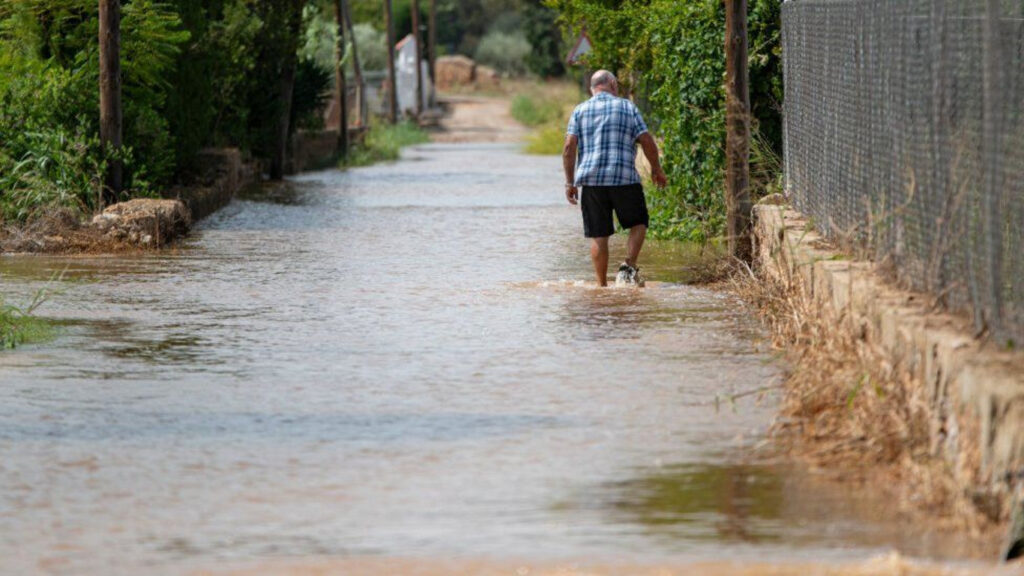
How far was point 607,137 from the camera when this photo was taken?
13.8m

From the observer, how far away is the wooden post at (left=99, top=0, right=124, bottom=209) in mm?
18109

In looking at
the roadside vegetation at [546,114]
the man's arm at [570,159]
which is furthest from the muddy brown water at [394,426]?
the roadside vegetation at [546,114]

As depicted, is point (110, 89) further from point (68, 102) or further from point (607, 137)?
point (607, 137)

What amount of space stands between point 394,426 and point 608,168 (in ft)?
19.0

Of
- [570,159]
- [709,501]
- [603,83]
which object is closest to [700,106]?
[603,83]

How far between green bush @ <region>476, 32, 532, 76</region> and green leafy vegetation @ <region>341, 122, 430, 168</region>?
4467 centimetres

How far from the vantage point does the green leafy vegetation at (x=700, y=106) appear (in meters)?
16.1

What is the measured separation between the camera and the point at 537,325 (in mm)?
11781

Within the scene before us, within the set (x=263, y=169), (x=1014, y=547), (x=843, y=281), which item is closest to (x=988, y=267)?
(x=1014, y=547)

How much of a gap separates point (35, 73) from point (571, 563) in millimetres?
A: 14501

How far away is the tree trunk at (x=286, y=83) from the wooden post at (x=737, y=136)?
16672 millimetres

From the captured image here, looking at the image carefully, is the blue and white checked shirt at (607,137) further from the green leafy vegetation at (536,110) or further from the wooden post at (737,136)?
the green leafy vegetation at (536,110)

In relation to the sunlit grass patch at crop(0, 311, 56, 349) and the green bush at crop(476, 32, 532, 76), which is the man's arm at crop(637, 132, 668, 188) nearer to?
the sunlit grass patch at crop(0, 311, 56, 349)

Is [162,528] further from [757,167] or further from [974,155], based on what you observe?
[757,167]
